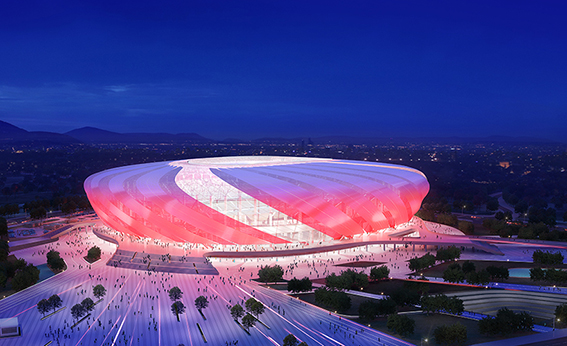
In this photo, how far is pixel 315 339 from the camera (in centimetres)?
1803

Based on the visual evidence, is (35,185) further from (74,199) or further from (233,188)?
(233,188)

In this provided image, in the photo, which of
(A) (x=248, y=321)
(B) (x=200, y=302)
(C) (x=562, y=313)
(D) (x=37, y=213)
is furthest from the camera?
(D) (x=37, y=213)

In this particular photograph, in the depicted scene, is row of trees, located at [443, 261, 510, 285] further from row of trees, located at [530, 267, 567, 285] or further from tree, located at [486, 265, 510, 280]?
row of trees, located at [530, 267, 567, 285]

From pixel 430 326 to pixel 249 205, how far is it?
583 inches

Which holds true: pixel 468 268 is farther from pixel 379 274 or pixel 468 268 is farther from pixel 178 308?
pixel 178 308

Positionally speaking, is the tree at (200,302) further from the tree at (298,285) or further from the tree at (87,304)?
the tree at (87,304)

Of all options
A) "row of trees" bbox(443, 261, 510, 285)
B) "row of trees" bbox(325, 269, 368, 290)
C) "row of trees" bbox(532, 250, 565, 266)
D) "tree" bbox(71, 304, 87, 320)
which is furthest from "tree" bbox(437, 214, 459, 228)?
"tree" bbox(71, 304, 87, 320)

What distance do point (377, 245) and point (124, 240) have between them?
21717 millimetres

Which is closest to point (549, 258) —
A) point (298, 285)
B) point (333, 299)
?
point (333, 299)

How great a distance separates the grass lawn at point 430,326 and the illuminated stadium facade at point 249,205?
1059cm

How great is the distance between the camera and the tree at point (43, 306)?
20016mm

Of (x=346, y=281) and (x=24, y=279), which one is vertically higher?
(x=346, y=281)

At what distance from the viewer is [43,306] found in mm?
20016

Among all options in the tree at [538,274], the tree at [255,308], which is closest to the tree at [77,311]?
the tree at [255,308]
